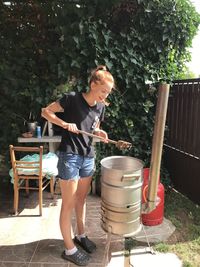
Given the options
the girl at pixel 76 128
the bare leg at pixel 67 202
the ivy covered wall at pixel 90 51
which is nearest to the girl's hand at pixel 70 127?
the girl at pixel 76 128

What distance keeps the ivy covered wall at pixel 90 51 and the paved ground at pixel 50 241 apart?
1.07 metres

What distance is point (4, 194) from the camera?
4281mm

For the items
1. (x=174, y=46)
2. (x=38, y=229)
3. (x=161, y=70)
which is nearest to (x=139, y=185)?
(x=38, y=229)

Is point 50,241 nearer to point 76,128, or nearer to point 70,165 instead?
point 70,165

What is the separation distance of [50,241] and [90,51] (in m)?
2.51

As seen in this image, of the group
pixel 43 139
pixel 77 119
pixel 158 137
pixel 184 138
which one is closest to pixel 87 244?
pixel 77 119

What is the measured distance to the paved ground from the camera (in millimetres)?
2645

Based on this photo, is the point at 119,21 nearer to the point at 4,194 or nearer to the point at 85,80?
the point at 85,80

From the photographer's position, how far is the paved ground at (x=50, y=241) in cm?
264

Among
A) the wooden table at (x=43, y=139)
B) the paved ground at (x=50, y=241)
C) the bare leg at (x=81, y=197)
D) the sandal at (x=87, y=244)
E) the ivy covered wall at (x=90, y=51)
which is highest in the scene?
the ivy covered wall at (x=90, y=51)

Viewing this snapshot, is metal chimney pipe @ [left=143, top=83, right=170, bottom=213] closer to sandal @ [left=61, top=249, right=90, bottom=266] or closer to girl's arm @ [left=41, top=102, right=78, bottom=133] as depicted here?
girl's arm @ [left=41, top=102, right=78, bottom=133]

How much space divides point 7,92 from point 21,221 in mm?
1823

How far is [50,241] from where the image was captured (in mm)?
3002

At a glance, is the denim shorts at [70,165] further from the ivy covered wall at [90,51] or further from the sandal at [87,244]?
the ivy covered wall at [90,51]
